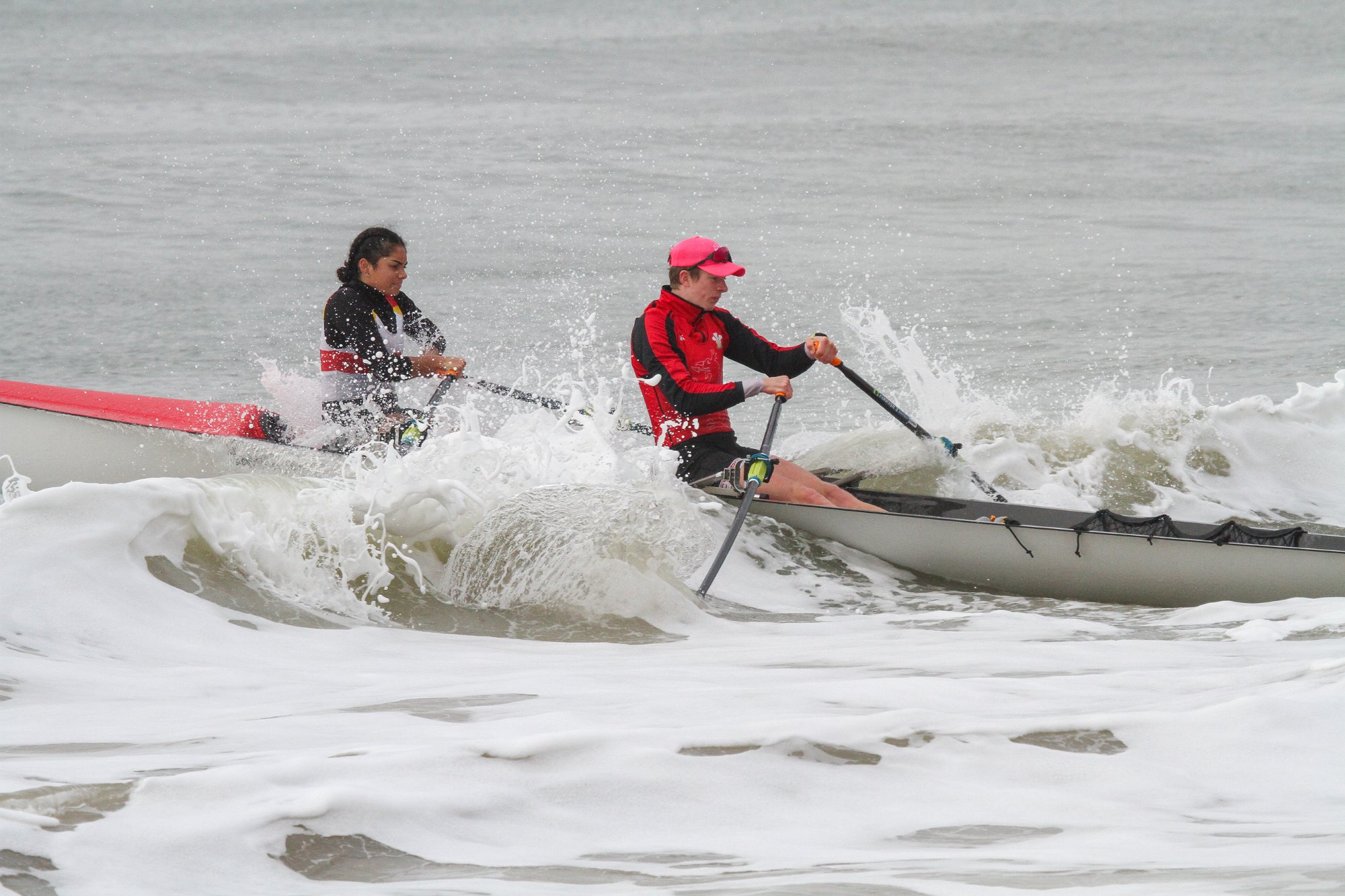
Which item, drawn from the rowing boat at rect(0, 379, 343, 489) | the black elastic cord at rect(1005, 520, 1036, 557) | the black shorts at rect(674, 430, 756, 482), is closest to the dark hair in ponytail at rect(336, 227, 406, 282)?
the rowing boat at rect(0, 379, 343, 489)

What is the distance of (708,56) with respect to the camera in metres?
34.5

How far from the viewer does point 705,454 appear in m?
5.91

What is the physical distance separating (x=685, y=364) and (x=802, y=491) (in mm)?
771

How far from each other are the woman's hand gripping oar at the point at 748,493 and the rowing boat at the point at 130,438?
6.85 ft

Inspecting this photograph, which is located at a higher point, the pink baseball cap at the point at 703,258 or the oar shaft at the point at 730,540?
the pink baseball cap at the point at 703,258

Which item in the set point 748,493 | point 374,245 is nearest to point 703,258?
point 748,493

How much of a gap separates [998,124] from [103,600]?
2346 centimetres

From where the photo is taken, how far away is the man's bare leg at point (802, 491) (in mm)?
5898

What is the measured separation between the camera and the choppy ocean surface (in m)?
2.71

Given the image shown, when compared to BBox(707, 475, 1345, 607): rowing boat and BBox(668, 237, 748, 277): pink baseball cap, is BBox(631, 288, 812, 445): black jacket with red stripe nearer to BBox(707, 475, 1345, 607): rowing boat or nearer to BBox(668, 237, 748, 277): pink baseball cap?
BBox(668, 237, 748, 277): pink baseball cap

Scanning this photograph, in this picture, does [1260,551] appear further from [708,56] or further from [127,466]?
[708,56]

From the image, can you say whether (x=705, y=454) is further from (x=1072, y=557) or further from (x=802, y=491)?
(x=1072, y=557)

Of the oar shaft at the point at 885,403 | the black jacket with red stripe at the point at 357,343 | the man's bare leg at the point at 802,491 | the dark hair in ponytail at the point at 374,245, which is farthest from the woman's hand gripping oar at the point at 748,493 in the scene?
the dark hair in ponytail at the point at 374,245

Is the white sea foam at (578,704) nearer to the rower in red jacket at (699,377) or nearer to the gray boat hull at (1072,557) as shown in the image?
the gray boat hull at (1072,557)
